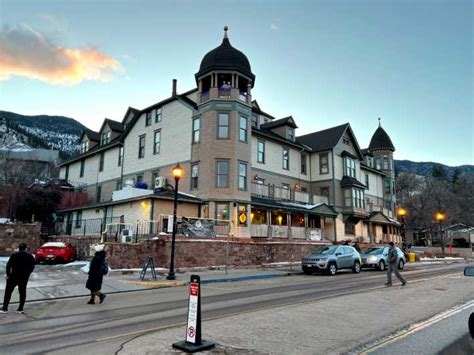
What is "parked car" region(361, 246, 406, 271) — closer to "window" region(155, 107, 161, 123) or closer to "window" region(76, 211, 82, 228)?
"window" region(155, 107, 161, 123)

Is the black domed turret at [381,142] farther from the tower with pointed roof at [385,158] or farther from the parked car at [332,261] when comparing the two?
the parked car at [332,261]

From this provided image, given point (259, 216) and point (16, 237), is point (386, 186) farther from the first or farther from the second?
point (16, 237)

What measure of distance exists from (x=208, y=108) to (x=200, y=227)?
10179 millimetres

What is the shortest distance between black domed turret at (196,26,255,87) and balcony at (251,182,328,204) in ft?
28.9

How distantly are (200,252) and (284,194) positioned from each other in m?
14.5

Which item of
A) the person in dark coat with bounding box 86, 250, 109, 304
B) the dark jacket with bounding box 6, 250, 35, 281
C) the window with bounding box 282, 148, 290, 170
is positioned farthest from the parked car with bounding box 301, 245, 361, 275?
the dark jacket with bounding box 6, 250, 35, 281

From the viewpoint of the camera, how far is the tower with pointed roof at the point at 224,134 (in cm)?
2803

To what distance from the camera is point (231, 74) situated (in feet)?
96.8

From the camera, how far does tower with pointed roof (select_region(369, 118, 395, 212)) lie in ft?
174

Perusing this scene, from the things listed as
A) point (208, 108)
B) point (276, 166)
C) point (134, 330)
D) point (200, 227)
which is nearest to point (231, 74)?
point (208, 108)

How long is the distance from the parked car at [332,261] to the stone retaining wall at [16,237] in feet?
61.6

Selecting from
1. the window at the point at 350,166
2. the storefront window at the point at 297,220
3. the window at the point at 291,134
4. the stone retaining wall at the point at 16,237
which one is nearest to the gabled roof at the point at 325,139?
the window at the point at 350,166

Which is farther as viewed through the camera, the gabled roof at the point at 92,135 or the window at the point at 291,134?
the gabled roof at the point at 92,135

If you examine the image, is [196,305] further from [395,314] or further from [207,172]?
[207,172]
